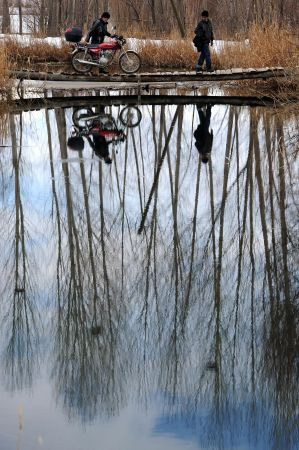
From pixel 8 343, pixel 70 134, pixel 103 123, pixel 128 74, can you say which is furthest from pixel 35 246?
pixel 128 74

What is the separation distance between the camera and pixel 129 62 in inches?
776

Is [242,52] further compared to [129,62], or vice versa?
[242,52]

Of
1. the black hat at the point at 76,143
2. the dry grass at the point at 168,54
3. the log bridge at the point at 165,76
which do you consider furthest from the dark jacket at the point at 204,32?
the black hat at the point at 76,143

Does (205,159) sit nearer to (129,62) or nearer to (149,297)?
(149,297)

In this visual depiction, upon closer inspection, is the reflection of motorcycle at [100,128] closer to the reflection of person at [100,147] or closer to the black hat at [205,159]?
the reflection of person at [100,147]

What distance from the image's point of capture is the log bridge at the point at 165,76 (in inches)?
714

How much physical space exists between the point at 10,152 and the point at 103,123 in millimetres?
2841

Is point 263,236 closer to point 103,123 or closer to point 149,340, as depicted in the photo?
point 149,340

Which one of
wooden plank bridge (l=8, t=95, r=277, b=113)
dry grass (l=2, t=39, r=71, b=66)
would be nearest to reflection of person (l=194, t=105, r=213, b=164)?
wooden plank bridge (l=8, t=95, r=277, b=113)

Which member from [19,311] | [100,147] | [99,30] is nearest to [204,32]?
[99,30]

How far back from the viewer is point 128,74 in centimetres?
1892

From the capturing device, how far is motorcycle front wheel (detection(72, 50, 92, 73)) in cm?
1961

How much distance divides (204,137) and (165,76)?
5905 mm

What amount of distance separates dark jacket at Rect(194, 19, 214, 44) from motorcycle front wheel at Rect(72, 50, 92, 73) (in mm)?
2535
